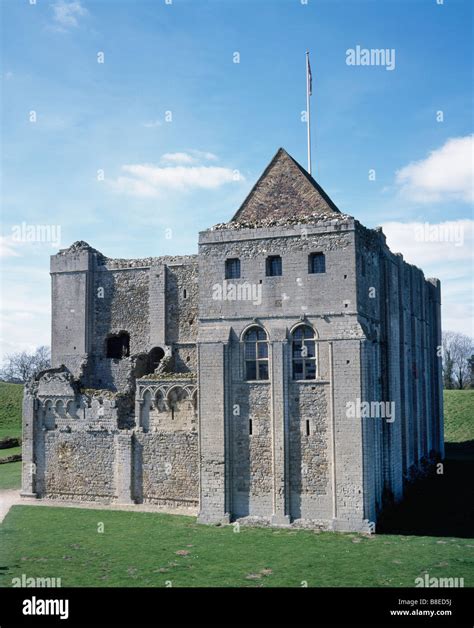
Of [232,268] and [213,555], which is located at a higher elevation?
[232,268]

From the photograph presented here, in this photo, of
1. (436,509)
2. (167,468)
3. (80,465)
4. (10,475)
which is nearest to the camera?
(436,509)

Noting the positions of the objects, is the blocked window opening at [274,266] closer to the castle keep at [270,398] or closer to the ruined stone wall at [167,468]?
the castle keep at [270,398]

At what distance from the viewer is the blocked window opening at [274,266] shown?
26578 mm

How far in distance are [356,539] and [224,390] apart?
25.2 feet

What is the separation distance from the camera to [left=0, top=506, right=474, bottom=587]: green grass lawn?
62.1 feet

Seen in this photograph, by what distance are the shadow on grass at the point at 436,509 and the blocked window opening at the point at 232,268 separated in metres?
11.6

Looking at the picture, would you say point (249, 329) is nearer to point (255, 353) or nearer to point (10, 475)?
point (255, 353)

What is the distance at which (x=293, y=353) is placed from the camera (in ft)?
85.0

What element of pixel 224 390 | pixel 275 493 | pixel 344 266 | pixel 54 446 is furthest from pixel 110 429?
pixel 344 266

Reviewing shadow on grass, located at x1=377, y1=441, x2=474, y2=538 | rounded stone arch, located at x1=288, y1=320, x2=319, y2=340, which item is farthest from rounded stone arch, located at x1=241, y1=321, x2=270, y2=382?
shadow on grass, located at x1=377, y1=441, x2=474, y2=538

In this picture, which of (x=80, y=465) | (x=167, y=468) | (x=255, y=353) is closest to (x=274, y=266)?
(x=255, y=353)

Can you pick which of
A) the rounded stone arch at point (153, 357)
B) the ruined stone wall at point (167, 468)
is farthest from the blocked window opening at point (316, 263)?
the rounded stone arch at point (153, 357)

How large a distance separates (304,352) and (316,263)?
3652 mm
